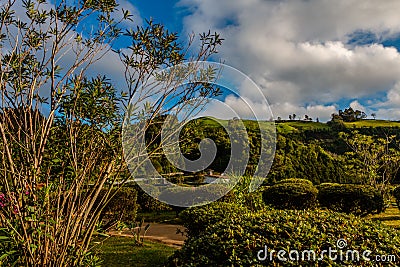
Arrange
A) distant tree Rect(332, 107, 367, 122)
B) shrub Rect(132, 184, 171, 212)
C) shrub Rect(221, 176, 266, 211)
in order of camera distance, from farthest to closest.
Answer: distant tree Rect(332, 107, 367, 122) → shrub Rect(132, 184, 171, 212) → shrub Rect(221, 176, 266, 211)

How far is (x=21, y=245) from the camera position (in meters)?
2.40

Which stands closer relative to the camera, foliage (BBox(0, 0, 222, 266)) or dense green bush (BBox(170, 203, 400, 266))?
dense green bush (BBox(170, 203, 400, 266))

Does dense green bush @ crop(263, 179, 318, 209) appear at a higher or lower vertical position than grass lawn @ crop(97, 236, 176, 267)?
higher

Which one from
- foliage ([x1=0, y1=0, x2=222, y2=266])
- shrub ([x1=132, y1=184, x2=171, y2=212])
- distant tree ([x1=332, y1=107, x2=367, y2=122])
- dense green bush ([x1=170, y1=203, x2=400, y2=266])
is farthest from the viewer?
distant tree ([x1=332, y1=107, x2=367, y2=122])

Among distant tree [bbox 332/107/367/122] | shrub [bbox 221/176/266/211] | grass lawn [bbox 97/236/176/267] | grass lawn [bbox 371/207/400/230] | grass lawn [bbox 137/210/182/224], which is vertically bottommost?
grass lawn [bbox 97/236/176/267]

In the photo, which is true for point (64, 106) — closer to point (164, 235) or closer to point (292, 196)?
point (164, 235)

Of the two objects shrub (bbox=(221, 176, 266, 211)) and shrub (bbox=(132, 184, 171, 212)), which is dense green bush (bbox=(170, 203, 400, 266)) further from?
shrub (bbox=(132, 184, 171, 212))

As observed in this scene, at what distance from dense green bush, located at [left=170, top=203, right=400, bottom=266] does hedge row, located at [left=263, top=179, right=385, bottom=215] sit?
281 inches

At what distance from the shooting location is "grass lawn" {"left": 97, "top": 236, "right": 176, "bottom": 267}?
536cm

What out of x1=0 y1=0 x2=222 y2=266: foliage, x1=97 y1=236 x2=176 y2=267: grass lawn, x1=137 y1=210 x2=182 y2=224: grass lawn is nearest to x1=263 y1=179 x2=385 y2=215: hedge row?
x1=137 y1=210 x2=182 y2=224: grass lawn

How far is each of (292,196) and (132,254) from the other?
17.8 ft

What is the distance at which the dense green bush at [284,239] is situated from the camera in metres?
2.23

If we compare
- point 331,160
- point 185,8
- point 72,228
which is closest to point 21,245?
point 72,228

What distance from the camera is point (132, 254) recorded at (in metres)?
5.93
